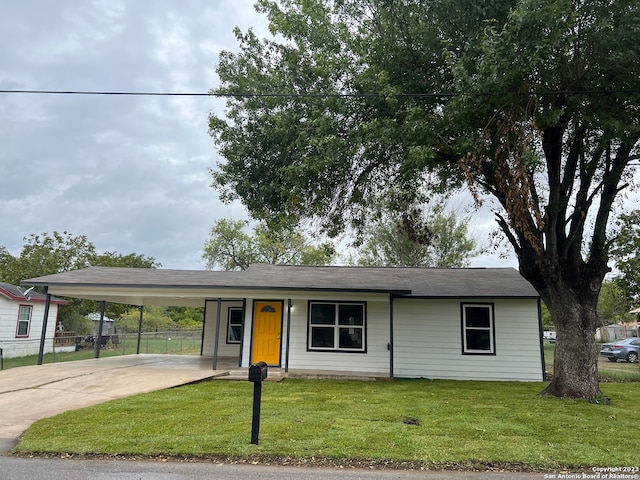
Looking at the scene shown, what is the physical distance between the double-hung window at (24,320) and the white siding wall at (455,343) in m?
17.5

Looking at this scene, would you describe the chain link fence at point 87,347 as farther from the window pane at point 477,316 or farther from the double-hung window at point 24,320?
the window pane at point 477,316

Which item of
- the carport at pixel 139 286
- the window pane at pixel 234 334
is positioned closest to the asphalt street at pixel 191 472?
the carport at pixel 139 286

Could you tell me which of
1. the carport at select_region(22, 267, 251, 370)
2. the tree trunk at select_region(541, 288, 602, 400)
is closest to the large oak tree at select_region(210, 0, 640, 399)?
the tree trunk at select_region(541, 288, 602, 400)

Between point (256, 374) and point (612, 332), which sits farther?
point (612, 332)

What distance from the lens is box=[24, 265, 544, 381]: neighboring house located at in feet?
43.2

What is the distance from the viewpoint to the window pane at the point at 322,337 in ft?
44.5

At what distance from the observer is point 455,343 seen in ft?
44.4

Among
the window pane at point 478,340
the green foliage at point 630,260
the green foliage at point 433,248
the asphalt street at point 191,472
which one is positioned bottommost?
the asphalt street at point 191,472

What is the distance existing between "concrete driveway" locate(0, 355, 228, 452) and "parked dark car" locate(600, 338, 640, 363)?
65.3 ft

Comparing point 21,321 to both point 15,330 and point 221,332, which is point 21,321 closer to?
point 15,330

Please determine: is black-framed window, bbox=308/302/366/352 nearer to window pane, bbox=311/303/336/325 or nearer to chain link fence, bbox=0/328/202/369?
window pane, bbox=311/303/336/325

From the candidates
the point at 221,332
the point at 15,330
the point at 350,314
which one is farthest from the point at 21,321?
the point at 350,314

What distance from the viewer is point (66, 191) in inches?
1355

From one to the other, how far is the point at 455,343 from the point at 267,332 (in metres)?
5.98
